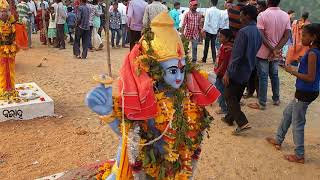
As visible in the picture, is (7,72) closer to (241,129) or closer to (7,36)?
(7,36)

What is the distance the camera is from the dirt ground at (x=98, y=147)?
4395mm

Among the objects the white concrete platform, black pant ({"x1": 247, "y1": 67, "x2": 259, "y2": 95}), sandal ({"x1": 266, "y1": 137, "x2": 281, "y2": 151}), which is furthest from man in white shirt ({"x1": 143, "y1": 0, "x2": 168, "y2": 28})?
sandal ({"x1": 266, "y1": 137, "x2": 281, "y2": 151})

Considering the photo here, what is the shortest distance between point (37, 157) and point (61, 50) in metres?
7.67

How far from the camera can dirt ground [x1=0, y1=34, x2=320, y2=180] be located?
14.4ft

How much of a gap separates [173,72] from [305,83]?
2.17 metres

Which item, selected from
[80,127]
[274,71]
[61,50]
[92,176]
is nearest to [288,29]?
[274,71]

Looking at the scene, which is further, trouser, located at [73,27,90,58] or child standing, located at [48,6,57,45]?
child standing, located at [48,6,57,45]

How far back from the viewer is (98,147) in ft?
16.1

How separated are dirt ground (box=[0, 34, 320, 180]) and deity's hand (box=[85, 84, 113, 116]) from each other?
2.00 metres

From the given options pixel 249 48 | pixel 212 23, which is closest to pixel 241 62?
pixel 249 48

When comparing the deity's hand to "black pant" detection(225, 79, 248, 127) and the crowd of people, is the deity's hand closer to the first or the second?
the crowd of people

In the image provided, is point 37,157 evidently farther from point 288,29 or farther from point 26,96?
point 288,29

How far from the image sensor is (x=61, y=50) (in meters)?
11.8

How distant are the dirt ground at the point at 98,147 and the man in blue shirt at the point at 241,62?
1.38ft
